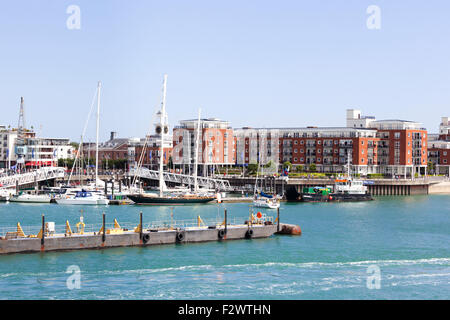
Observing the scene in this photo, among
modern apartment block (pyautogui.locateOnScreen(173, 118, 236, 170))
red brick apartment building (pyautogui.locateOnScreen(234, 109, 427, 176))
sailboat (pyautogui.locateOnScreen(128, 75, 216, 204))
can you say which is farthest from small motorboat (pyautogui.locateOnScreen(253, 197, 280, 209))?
modern apartment block (pyautogui.locateOnScreen(173, 118, 236, 170))

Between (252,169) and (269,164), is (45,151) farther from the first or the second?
(269,164)

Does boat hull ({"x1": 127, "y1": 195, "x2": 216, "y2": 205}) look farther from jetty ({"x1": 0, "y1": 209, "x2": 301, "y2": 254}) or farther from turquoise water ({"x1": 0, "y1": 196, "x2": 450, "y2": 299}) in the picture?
jetty ({"x1": 0, "y1": 209, "x2": 301, "y2": 254})

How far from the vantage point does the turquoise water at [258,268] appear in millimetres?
38469

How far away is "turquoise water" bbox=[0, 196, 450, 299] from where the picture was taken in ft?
126

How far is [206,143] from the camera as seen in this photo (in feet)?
470

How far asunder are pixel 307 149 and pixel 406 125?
2091 cm

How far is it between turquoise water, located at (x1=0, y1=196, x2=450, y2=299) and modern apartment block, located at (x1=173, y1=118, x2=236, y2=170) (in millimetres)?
76148

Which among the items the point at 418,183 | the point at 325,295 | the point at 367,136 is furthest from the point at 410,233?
the point at 367,136

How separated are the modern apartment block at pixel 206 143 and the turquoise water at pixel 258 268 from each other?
76.1 meters

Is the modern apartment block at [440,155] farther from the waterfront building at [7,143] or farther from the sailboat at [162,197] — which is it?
the waterfront building at [7,143]

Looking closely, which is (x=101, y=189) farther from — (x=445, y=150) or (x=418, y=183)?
(x=445, y=150)

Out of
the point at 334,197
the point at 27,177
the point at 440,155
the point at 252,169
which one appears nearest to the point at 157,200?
the point at 334,197

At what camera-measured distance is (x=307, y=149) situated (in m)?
147

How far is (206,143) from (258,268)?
99.0m
